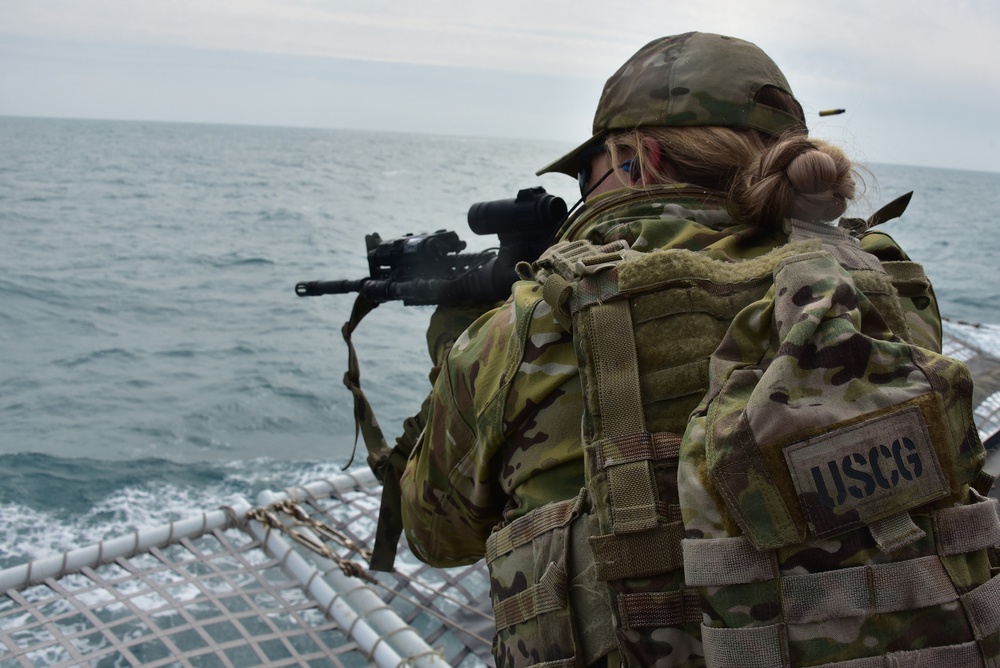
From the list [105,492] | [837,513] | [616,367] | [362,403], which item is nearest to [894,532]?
[837,513]

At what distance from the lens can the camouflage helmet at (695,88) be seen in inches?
63.9

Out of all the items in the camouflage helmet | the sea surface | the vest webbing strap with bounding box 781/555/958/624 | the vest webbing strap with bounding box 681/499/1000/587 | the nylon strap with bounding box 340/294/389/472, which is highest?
the camouflage helmet

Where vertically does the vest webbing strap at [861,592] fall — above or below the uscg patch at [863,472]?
below

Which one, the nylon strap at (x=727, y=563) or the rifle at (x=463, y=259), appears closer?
the nylon strap at (x=727, y=563)

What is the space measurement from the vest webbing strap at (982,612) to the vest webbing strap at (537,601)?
1.88ft

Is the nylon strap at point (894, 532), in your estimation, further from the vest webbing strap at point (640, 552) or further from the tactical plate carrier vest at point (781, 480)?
the vest webbing strap at point (640, 552)

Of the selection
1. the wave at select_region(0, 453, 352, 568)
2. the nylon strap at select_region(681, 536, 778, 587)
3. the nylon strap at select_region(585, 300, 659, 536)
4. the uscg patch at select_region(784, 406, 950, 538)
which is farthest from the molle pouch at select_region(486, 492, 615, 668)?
the wave at select_region(0, 453, 352, 568)

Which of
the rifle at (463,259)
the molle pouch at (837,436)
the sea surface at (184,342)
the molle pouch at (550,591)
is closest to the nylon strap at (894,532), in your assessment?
the molle pouch at (837,436)

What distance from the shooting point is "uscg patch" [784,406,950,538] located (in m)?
1.14

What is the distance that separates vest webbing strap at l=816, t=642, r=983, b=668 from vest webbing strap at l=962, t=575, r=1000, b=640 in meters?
0.02

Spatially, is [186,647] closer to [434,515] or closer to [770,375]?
[434,515]

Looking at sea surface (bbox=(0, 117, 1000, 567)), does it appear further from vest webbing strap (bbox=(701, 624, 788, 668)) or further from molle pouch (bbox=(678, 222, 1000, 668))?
vest webbing strap (bbox=(701, 624, 788, 668))

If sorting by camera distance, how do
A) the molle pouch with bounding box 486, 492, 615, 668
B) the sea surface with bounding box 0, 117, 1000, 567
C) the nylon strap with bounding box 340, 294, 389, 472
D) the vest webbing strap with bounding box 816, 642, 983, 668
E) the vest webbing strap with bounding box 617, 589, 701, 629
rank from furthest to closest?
the sea surface with bounding box 0, 117, 1000, 567 < the nylon strap with bounding box 340, 294, 389, 472 < the molle pouch with bounding box 486, 492, 615, 668 < the vest webbing strap with bounding box 617, 589, 701, 629 < the vest webbing strap with bounding box 816, 642, 983, 668

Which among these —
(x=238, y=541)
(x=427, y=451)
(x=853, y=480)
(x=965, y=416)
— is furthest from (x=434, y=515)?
(x=238, y=541)
